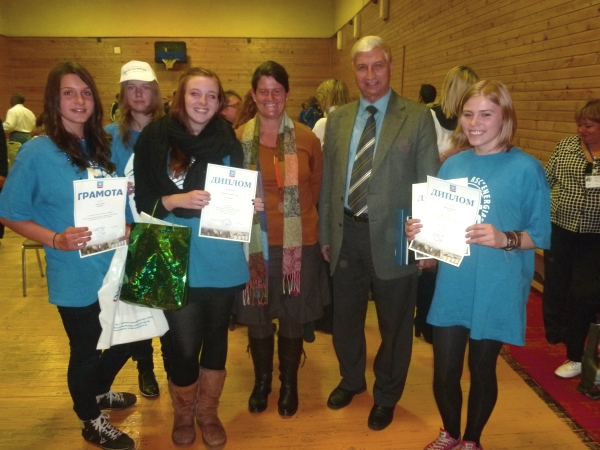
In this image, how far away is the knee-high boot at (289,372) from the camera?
2457 mm

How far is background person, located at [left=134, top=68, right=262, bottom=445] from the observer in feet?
6.07

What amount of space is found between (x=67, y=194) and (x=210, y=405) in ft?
3.83

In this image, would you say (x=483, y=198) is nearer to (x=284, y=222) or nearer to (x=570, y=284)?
(x=284, y=222)

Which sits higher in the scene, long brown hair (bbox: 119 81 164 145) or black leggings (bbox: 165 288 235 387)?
long brown hair (bbox: 119 81 164 145)

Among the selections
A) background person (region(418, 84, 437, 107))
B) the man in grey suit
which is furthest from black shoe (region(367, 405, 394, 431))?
background person (region(418, 84, 437, 107))

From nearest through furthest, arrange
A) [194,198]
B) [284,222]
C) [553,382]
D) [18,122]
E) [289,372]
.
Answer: [194,198]
[284,222]
[289,372]
[553,382]
[18,122]

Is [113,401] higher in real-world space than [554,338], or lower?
lower

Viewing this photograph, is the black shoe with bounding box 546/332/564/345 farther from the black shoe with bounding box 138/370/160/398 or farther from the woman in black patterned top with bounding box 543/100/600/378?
the black shoe with bounding box 138/370/160/398

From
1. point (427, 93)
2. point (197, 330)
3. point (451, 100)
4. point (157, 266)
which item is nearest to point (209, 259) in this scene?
point (157, 266)

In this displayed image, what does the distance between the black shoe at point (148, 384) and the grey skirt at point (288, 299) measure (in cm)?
73

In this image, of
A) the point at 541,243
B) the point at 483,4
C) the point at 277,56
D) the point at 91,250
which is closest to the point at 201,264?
the point at 91,250

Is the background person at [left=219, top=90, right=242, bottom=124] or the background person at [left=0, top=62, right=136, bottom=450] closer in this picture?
the background person at [left=0, top=62, right=136, bottom=450]

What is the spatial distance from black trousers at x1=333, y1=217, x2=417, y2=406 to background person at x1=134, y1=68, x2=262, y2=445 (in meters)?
0.58

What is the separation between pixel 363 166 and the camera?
2215 mm
